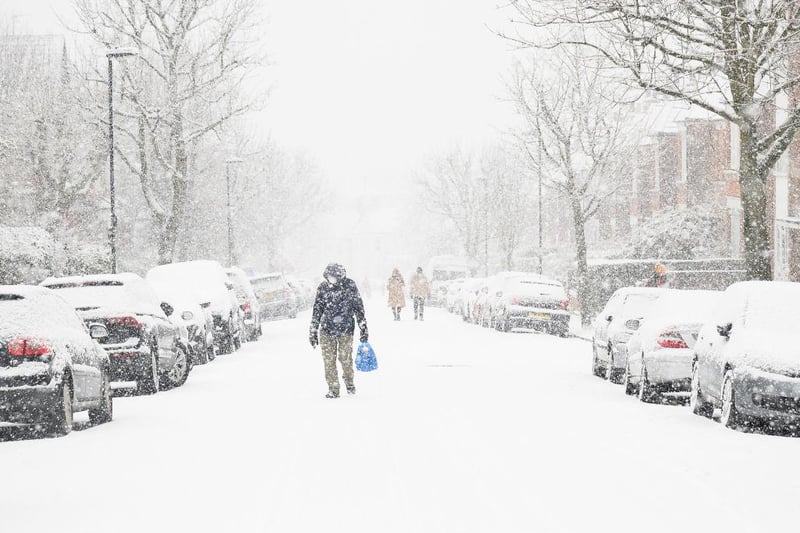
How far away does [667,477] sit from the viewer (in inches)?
349

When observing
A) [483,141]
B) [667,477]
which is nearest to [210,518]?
[667,477]

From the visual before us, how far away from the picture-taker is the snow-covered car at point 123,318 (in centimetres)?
1562

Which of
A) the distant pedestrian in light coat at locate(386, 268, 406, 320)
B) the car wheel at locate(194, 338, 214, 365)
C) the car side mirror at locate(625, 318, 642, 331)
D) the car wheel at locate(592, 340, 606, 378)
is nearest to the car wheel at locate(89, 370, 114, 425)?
the car side mirror at locate(625, 318, 642, 331)

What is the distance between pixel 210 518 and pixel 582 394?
30.9 feet

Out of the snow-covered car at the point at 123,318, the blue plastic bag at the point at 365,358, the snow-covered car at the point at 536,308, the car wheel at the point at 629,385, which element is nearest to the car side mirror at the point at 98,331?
the snow-covered car at the point at 123,318

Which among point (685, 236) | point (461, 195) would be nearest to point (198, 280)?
point (685, 236)

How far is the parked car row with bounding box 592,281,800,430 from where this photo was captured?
1148cm

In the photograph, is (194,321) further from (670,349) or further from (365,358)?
(670,349)

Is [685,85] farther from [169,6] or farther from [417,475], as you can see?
[169,6]

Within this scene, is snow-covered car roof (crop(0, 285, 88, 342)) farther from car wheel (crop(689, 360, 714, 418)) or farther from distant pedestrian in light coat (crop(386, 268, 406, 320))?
distant pedestrian in light coat (crop(386, 268, 406, 320))

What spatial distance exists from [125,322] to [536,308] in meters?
18.6

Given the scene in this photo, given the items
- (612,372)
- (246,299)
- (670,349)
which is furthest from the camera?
(246,299)

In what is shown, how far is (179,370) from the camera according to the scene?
17781 mm

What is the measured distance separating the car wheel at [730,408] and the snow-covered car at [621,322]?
15.8 ft
